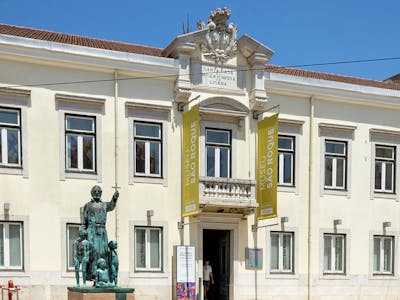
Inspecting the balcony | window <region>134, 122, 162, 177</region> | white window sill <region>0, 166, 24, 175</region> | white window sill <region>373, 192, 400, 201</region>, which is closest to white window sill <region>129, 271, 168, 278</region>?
the balcony

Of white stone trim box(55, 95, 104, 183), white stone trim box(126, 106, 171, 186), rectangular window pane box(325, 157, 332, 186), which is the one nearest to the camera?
white stone trim box(55, 95, 104, 183)

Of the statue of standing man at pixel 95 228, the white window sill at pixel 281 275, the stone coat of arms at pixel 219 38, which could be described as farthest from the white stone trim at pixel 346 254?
the statue of standing man at pixel 95 228

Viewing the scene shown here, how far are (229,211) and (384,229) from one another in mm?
6539

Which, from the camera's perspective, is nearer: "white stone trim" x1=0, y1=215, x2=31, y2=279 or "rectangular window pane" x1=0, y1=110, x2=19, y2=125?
"white stone trim" x1=0, y1=215, x2=31, y2=279

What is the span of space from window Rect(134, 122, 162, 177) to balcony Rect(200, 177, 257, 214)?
161 centimetres

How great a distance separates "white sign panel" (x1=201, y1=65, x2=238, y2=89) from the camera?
19.7 m

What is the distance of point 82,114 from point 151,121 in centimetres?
223

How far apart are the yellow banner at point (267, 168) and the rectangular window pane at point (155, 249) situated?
3.51m

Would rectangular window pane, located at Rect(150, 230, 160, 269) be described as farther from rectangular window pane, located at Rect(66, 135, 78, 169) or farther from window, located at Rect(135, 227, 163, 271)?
rectangular window pane, located at Rect(66, 135, 78, 169)

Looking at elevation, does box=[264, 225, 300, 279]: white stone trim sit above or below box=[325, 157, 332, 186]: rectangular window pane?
below

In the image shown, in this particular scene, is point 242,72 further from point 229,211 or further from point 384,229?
point 384,229

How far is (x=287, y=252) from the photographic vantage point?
2080 cm

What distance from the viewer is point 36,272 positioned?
17234 millimetres

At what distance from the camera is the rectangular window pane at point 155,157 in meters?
19.1
